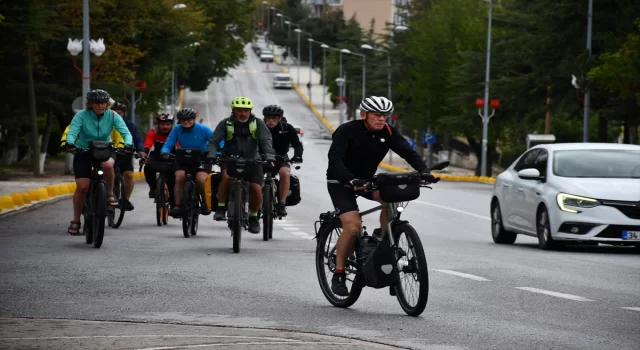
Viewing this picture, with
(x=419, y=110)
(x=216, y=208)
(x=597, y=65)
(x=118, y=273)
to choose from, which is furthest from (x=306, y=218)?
(x=419, y=110)

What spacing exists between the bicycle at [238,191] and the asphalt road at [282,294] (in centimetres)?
40

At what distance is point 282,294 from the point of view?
1203 centimetres

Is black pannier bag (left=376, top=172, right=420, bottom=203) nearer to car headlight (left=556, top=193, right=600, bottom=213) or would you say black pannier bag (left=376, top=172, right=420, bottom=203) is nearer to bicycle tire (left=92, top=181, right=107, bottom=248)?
bicycle tire (left=92, top=181, right=107, bottom=248)

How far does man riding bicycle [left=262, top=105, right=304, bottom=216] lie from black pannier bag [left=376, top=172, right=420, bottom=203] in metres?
9.54

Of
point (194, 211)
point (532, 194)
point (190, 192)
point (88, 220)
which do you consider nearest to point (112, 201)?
point (88, 220)

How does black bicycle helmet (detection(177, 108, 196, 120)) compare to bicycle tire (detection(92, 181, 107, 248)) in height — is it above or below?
above

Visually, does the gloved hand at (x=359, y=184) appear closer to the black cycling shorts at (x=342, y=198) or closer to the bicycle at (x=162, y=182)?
the black cycling shorts at (x=342, y=198)

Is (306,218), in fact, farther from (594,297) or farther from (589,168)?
(594,297)

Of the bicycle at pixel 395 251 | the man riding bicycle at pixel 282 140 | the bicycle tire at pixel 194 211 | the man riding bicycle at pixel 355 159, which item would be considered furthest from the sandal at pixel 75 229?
the man riding bicycle at pixel 355 159

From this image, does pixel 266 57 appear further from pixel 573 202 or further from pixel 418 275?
pixel 418 275

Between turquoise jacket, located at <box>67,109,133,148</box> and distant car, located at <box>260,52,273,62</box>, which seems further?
distant car, located at <box>260,52,273,62</box>

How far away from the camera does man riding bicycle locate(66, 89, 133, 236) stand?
17.3 m

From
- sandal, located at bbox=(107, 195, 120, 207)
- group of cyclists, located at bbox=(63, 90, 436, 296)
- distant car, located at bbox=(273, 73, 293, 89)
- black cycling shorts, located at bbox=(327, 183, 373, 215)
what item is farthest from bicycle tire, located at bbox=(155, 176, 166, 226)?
distant car, located at bbox=(273, 73, 293, 89)

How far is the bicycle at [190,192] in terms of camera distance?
786 inches
